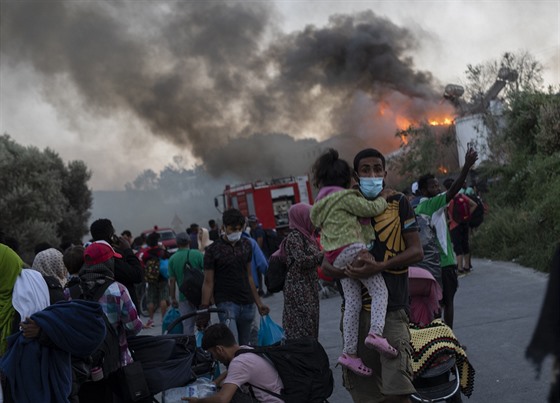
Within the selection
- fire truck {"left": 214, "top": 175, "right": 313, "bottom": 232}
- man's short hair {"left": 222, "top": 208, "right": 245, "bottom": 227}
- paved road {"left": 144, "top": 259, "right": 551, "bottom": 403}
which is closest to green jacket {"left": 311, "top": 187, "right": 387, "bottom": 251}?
paved road {"left": 144, "top": 259, "right": 551, "bottom": 403}

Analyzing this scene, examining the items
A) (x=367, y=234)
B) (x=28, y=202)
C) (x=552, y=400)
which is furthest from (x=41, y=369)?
(x=28, y=202)

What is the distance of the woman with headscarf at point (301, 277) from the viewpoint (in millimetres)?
5762

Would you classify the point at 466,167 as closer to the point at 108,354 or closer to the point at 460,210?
the point at 108,354

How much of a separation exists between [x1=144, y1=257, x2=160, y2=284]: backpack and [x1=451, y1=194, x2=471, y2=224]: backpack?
549 centimetres

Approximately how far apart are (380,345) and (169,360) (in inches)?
73.7

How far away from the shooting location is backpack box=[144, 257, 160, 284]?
524 inches

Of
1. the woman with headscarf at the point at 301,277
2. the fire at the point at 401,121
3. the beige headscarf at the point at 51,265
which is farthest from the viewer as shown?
the fire at the point at 401,121

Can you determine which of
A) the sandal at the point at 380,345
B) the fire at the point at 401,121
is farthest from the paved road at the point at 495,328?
the fire at the point at 401,121

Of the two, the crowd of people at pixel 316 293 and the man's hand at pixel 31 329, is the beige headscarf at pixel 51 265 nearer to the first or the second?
the crowd of people at pixel 316 293

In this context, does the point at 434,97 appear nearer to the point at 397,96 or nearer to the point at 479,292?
the point at 397,96

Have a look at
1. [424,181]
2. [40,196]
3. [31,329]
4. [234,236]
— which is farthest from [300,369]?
[40,196]

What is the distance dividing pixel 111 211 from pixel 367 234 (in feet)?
297

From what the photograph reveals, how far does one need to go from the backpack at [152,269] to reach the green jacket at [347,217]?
954 cm

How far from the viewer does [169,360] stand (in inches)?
206
